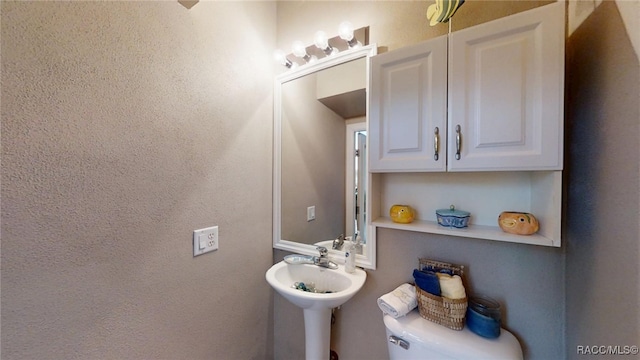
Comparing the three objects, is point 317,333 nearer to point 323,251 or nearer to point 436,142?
point 323,251

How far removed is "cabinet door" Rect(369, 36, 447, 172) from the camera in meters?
0.89

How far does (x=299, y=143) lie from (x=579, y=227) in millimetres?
1330

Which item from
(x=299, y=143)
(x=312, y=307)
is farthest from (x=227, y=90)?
(x=312, y=307)

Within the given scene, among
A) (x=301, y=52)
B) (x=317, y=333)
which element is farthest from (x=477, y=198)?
(x=301, y=52)

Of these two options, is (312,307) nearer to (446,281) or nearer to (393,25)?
(446,281)

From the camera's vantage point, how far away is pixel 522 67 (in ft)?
2.51

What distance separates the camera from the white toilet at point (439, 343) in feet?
2.59

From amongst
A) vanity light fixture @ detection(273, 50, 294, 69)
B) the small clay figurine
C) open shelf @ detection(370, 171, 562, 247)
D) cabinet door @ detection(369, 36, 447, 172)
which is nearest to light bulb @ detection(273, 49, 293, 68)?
vanity light fixture @ detection(273, 50, 294, 69)

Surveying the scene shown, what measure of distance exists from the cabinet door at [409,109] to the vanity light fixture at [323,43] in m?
0.38

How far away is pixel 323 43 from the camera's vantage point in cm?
126

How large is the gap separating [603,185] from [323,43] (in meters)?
1.29

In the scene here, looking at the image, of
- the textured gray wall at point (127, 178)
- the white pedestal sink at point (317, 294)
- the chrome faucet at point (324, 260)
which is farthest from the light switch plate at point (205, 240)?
the chrome faucet at point (324, 260)

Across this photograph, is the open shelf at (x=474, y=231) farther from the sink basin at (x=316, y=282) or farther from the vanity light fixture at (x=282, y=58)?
the vanity light fixture at (x=282, y=58)

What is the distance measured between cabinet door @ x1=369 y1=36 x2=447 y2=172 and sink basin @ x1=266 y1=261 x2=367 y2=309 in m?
0.57
